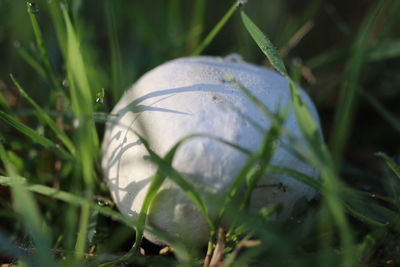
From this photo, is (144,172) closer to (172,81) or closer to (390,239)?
(172,81)

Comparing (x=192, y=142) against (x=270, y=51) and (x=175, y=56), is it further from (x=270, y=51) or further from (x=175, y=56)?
(x=175, y=56)

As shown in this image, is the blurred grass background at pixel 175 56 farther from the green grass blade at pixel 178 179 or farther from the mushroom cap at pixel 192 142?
the green grass blade at pixel 178 179

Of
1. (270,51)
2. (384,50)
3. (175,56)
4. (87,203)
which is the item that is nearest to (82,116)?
(87,203)

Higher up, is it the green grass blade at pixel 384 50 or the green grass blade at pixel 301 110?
the green grass blade at pixel 384 50

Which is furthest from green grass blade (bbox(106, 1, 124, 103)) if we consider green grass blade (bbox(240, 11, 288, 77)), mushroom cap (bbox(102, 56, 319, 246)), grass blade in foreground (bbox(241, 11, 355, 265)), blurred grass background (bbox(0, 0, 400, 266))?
grass blade in foreground (bbox(241, 11, 355, 265))

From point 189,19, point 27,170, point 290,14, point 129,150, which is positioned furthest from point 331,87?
point 27,170

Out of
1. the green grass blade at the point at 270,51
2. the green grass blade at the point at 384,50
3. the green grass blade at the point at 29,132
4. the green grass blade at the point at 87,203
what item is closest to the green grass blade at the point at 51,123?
the green grass blade at the point at 29,132
